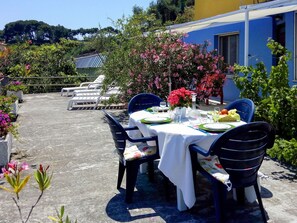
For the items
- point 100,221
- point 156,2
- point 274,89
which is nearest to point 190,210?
point 100,221

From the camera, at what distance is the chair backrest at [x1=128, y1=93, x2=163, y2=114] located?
640 centimetres

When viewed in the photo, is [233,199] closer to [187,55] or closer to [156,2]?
[187,55]

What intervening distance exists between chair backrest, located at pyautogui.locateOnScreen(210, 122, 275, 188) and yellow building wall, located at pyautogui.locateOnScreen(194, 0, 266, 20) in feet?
43.0

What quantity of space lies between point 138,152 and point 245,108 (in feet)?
5.92

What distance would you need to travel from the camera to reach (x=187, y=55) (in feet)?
33.5

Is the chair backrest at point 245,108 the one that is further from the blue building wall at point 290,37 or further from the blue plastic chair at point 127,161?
the blue building wall at point 290,37

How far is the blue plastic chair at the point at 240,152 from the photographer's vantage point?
3.62 metres

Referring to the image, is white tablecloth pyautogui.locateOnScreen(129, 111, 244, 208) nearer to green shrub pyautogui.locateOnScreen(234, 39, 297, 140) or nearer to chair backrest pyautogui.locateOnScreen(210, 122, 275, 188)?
chair backrest pyautogui.locateOnScreen(210, 122, 275, 188)

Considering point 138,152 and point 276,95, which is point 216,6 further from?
point 138,152

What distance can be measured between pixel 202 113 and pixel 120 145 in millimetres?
1458

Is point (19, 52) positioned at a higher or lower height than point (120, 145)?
higher

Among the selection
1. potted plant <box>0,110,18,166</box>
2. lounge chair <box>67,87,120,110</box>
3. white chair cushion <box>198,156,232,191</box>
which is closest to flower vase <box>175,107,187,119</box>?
white chair cushion <box>198,156,232,191</box>

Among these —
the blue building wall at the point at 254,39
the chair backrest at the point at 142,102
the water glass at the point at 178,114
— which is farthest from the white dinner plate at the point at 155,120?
the blue building wall at the point at 254,39

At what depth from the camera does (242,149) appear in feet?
12.0
